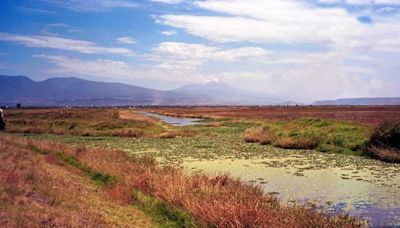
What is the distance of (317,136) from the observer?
152 feet

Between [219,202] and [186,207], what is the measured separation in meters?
1.75

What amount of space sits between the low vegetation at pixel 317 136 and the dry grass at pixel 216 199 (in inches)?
875

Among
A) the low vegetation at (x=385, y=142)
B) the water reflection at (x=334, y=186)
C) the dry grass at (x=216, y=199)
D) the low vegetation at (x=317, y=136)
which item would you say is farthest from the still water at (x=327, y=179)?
the low vegetation at (x=317, y=136)

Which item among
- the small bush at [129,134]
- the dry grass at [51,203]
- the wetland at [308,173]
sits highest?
the dry grass at [51,203]

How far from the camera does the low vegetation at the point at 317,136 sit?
41062 mm

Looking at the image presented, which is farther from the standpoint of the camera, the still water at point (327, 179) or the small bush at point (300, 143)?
the small bush at point (300, 143)

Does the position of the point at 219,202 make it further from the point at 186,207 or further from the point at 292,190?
the point at 292,190

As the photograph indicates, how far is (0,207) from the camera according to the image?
13109 mm

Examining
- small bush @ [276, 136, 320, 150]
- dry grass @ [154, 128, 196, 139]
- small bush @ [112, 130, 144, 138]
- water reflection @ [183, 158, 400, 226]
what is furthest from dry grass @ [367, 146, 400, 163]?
small bush @ [112, 130, 144, 138]

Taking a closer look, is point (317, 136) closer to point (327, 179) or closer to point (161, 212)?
point (327, 179)

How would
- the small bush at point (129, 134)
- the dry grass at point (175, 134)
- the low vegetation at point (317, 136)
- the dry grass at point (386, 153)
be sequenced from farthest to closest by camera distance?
the small bush at point (129, 134) → the dry grass at point (175, 134) → the low vegetation at point (317, 136) → the dry grass at point (386, 153)

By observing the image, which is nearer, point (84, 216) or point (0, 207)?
point (0, 207)

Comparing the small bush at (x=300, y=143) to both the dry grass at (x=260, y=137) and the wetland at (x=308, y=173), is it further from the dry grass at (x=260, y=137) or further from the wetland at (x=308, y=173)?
the dry grass at (x=260, y=137)

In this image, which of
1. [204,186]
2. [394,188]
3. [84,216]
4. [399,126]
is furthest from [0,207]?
[399,126]
